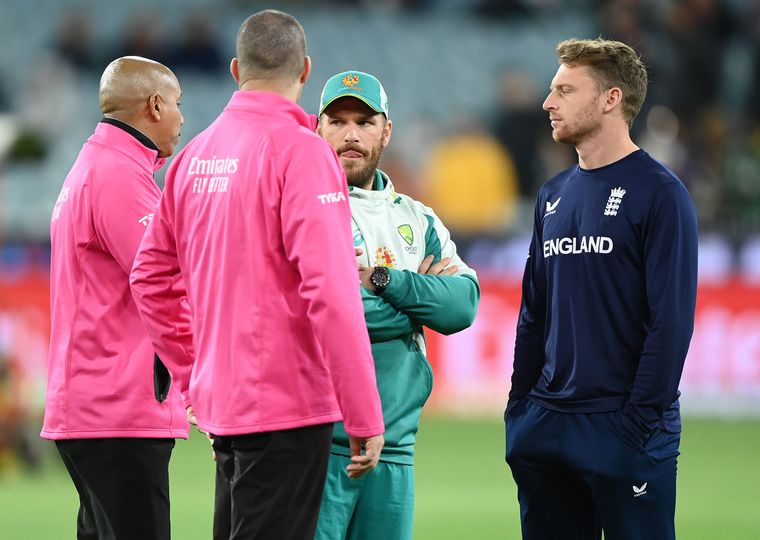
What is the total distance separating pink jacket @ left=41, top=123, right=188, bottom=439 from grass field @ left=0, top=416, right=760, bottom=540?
10.4 feet

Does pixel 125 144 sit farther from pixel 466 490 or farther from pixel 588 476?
pixel 466 490

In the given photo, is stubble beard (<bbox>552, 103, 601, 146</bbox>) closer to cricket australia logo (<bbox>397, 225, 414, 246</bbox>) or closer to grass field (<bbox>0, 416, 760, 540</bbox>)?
cricket australia logo (<bbox>397, 225, 414, 246</bbox>)

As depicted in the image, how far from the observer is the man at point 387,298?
4.80m

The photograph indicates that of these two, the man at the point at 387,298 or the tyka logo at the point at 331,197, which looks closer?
the tyka logo at the point at 331,197

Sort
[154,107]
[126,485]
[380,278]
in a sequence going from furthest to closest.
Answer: [154,107], [126,485], [380,278]

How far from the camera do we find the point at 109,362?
16.3ft

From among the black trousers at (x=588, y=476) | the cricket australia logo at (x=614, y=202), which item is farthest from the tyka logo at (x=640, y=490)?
the cricket australia logo at (x=614, y=202)

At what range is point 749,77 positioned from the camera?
17344 millimetres

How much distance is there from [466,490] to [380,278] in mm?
5251

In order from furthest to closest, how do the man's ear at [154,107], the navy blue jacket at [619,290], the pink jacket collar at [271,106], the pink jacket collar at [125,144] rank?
the man's ear at [154,107] < the pink jacket collar at [125,144] < the navy blue jacket at [619,290] < the pink jacket collar at [271,106]

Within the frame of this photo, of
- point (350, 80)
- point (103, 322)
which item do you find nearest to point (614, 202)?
point (350, 80)

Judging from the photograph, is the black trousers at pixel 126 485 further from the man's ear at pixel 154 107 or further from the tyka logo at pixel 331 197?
the tyka logo at pixel 331 197

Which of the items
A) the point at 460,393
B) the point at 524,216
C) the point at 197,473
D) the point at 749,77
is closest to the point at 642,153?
the point at 197,473

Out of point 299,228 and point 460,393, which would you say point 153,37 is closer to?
point 460,393
